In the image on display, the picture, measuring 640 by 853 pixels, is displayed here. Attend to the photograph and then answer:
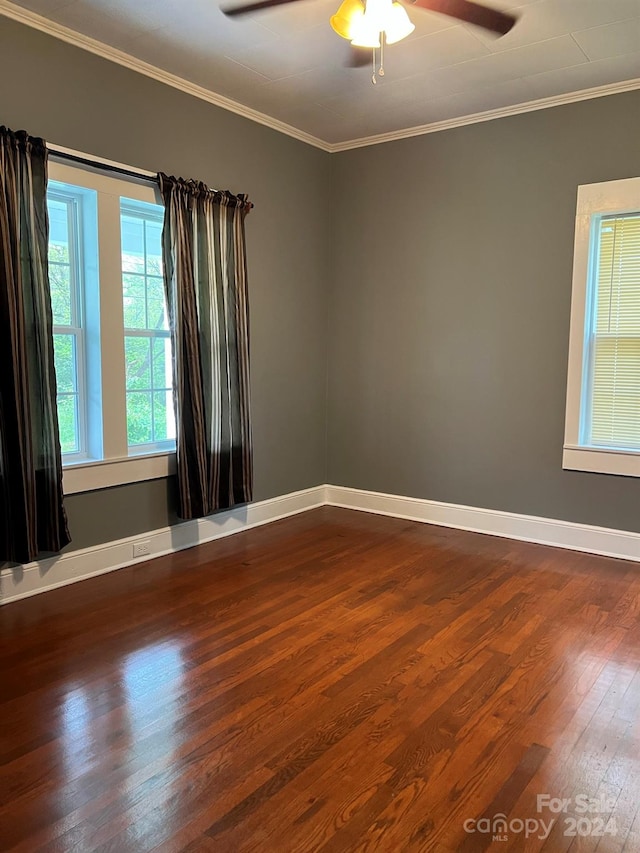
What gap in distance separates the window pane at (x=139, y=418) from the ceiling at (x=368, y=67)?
1.89m

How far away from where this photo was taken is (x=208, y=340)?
400 centimetres

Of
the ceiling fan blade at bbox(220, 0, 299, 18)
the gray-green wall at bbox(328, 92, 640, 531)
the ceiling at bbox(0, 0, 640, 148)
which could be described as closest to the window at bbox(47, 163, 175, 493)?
the ceiling at bbox(0, 0, 640, 148)

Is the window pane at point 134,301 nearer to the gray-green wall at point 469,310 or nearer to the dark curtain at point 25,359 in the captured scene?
the dark curtain at point 25,359

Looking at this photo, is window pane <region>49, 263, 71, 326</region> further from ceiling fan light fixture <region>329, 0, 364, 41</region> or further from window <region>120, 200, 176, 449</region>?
ceiling fan light fixture <region>329, 0, 364, 41</region>

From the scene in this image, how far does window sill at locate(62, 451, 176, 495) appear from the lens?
11.3 ft

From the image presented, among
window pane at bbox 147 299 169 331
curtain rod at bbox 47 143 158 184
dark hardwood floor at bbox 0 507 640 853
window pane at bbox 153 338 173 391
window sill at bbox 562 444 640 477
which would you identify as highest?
curtain rod at bbox 47 143 158 184

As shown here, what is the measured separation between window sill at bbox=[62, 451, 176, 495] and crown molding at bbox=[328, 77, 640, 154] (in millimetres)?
2795

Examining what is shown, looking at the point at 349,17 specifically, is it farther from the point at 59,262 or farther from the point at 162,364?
the point at 162,364

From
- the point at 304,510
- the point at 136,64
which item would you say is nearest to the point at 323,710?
the point at 304,510

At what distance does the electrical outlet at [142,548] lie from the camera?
380cm

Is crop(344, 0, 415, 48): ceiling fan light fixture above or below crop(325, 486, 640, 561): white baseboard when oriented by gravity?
above

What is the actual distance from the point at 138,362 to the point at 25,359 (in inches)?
33.5

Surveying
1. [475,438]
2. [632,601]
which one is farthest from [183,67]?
[632,601]

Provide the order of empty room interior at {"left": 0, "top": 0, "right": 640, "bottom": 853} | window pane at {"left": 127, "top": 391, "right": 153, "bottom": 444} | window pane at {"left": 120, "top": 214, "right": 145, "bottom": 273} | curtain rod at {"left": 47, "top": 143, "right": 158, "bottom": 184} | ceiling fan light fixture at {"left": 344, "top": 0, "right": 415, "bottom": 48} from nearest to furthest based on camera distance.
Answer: empty room interior at {"left": 0, "top": 0, "right": 640, "bottom": 853}
ceiling fan light fixture at {"left": 344, "top": 0, "right": 415, "bottom": 48}
curtain rod at {"left": 47, "top": 143, "right": 158, "bottom": 184}
window pane at {"left": 120, "top": 214, "right": 145, "bottom": 273}
window pane at {"left": 127, "top": 391, "right": 153, "bottom": 444}
